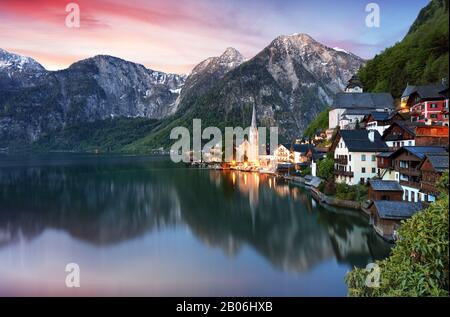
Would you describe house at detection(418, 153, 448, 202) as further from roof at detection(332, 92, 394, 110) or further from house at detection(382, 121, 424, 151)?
roof at detection(332, 92, 394, 110)

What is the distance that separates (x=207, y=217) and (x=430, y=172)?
1821cm

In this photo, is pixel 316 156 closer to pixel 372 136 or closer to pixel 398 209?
pixel 372 136

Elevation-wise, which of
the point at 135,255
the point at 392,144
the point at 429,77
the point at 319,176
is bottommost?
the point at 135,255

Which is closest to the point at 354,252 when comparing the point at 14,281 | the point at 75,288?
the point at 75,288

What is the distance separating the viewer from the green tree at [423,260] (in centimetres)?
595

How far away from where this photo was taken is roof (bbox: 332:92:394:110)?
5453 centimetres

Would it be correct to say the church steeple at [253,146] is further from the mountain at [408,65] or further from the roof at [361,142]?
the roof at [361,142]

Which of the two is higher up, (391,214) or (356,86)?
(356,86)

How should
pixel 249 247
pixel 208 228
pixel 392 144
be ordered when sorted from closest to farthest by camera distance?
1. pixel 249 247
2. pixel 208 228
3. pixel 392 144

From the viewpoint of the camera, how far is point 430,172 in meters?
21.0

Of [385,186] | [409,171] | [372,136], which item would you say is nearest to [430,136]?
[409,171]
